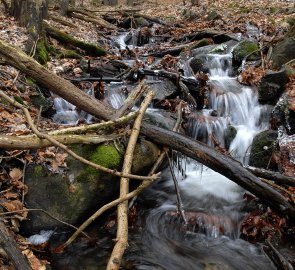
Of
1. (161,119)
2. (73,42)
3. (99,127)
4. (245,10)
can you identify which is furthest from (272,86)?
(245,10)

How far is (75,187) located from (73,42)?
7826 millimetres

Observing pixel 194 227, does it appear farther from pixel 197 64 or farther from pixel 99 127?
pixel 197 64

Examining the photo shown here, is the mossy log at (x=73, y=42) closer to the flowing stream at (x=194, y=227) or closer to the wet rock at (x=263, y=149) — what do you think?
the flowing stream at (x=194, y=227)

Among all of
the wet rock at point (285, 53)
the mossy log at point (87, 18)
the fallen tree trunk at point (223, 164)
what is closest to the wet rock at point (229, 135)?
the fallen tree trunk at point (223, 164)

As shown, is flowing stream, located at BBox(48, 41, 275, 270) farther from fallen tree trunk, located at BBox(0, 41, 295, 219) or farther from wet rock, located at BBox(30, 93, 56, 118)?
wet rock, located at BBox(30, 93, 56, 118)

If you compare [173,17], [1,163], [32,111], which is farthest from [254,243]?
[173,17]

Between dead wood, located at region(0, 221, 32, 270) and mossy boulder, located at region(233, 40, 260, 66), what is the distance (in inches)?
356

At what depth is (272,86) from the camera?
27.9 ft

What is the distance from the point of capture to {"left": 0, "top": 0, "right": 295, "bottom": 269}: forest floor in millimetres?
4680

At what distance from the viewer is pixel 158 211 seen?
6.11m

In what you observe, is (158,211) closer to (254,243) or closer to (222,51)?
(254,243)

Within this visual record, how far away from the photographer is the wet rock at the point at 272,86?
8.33 m

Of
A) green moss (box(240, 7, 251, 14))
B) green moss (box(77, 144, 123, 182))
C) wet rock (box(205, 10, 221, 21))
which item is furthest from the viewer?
green moss (box(240, 7, 251, 14))

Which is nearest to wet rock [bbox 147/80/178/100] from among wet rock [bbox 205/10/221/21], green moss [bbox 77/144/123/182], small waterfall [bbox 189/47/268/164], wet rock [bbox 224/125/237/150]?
small waterfall [bbox 189/47/268/164]
